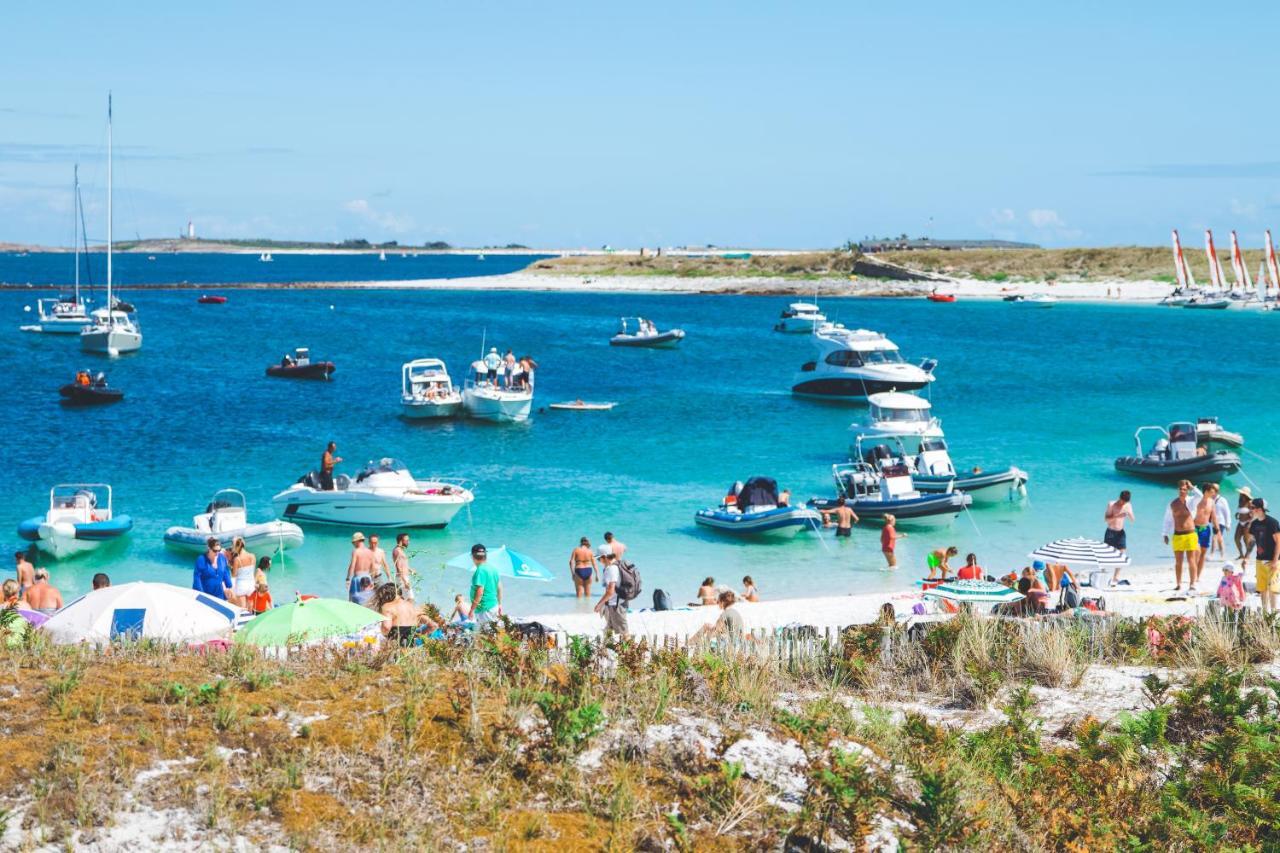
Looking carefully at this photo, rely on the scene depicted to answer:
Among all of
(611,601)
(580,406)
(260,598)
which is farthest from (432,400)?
(260,598)

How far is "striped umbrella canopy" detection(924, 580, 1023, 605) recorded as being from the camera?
15.2 meters

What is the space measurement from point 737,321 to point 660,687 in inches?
3525

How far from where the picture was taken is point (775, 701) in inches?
369

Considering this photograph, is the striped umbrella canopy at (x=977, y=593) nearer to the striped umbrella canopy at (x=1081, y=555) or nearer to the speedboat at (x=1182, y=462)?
the striped umbrella canopy at (x=1081, y=555)

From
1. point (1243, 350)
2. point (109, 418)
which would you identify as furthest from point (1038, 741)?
point (1243, 350)

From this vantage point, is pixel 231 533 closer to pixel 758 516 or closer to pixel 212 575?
pixel 212 575

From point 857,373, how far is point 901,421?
13.4 metres

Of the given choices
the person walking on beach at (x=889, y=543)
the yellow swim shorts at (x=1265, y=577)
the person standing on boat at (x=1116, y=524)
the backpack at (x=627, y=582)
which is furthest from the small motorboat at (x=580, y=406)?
the yellow swim shorts at (x=1265, y=577)

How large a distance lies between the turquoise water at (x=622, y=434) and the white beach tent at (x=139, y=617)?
Answer: 8100mm

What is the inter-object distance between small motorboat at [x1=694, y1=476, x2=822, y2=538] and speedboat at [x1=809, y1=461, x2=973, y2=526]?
1.21 meters

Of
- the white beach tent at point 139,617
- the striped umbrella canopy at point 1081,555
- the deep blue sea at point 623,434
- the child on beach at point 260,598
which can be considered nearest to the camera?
the white beach tent at point 139,617

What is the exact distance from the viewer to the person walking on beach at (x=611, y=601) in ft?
47.2

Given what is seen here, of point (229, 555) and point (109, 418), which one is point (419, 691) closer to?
point (229, 555)

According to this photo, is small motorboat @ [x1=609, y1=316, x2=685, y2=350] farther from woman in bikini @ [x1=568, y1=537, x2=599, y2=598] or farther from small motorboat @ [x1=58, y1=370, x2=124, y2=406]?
woman in bikini @ [x1=568, y1=537, x2=599, y2=598]
